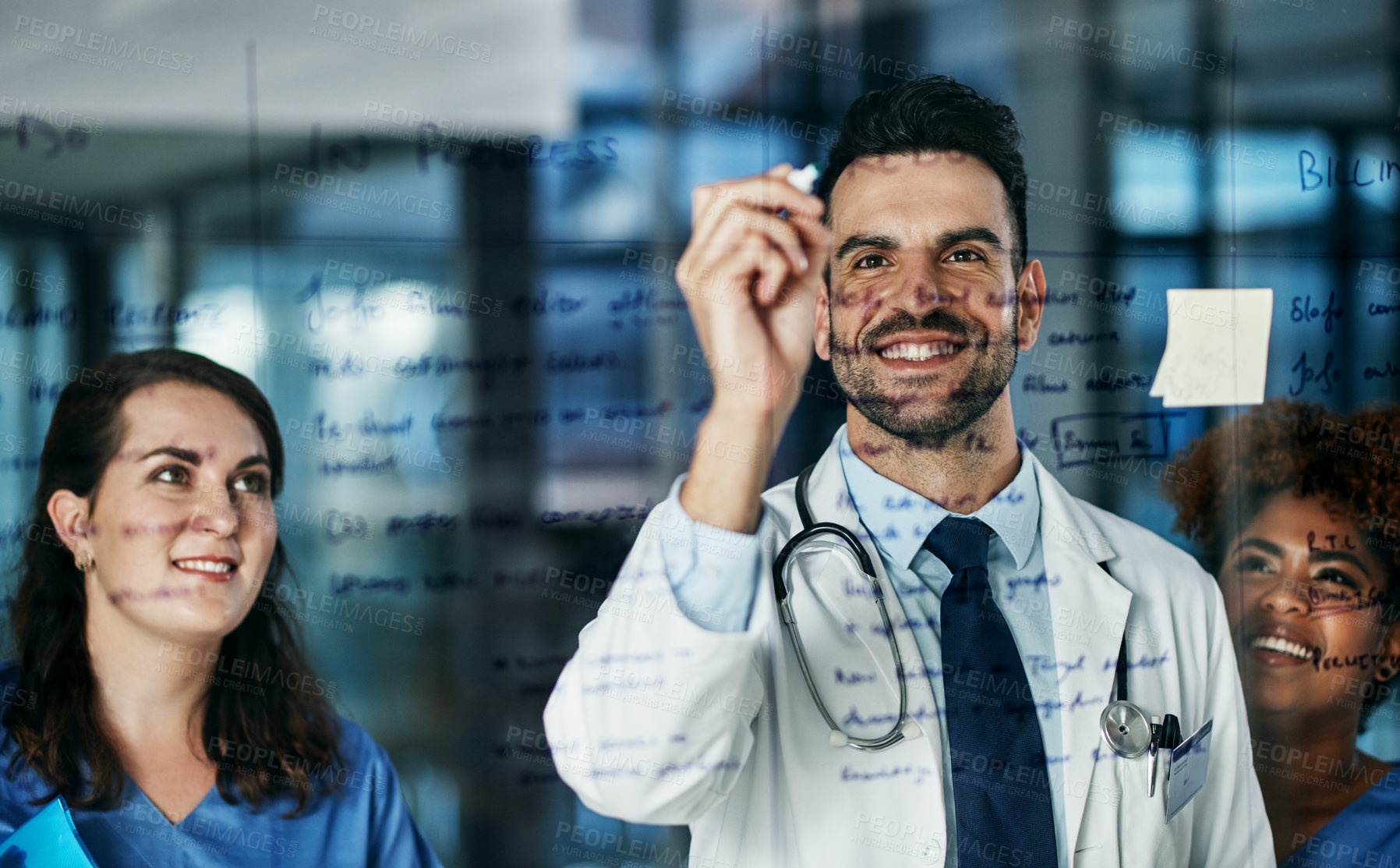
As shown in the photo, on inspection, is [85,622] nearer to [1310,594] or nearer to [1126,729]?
[1126,729]

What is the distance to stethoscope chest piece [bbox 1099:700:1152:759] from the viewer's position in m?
1.39

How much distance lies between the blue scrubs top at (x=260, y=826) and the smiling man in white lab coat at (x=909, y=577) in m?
0.30

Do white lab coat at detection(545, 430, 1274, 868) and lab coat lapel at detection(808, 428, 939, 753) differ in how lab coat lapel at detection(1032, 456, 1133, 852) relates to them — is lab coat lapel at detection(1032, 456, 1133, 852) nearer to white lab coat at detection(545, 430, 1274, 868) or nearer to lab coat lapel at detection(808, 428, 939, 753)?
white lab coat at detection(545, 430, 1274, 868)

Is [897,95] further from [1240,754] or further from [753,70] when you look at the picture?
[1240,754]

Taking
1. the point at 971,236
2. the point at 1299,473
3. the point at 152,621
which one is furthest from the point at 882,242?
the point at 152,621

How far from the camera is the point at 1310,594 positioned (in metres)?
1.55

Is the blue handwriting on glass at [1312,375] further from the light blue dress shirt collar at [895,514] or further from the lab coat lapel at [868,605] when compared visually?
the lab coat lapel at [868,605]

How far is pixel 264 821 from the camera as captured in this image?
1376mm

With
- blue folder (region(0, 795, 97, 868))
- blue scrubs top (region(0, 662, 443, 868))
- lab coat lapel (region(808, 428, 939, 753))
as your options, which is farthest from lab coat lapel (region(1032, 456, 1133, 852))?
blue folder (region(0, 795, 97, 868))

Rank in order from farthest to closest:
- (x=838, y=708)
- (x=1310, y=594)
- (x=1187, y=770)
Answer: (x=1310, y=594) < (x=1187, y=770) < (x=838, y=708)

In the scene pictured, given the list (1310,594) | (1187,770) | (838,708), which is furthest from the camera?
(1310,594)

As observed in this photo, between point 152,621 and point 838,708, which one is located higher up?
point 152,621

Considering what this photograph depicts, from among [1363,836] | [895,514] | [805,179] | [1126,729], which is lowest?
[1363,836]

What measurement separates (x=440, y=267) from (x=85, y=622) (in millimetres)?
767
